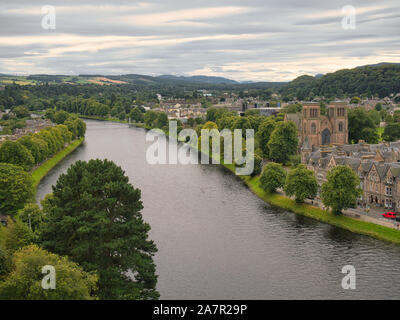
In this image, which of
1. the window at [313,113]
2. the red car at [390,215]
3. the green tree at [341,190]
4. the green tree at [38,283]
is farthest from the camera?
the window at [313,113]

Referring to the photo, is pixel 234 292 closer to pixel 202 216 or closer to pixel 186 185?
pixel 202 216

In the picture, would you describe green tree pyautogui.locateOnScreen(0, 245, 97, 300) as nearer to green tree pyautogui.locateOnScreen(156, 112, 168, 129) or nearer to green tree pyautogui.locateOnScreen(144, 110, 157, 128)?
green tree pyautogui.locateOnScreen(156, 112, 168, 129)

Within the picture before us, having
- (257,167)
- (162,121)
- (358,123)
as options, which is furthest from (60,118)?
(257,167)

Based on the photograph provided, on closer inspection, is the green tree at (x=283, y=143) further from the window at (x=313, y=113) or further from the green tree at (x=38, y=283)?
the green tree at (x=38, y=283)

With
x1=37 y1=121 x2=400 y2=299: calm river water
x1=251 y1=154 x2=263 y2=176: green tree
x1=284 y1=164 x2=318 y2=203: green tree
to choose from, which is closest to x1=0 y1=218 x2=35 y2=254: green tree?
x1=37 y1=121 x2=400 y2=299: calm river water

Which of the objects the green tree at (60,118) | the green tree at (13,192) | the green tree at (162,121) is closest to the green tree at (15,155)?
the green tree at (13,192)

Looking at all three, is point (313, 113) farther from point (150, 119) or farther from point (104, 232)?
point (150, 119)
